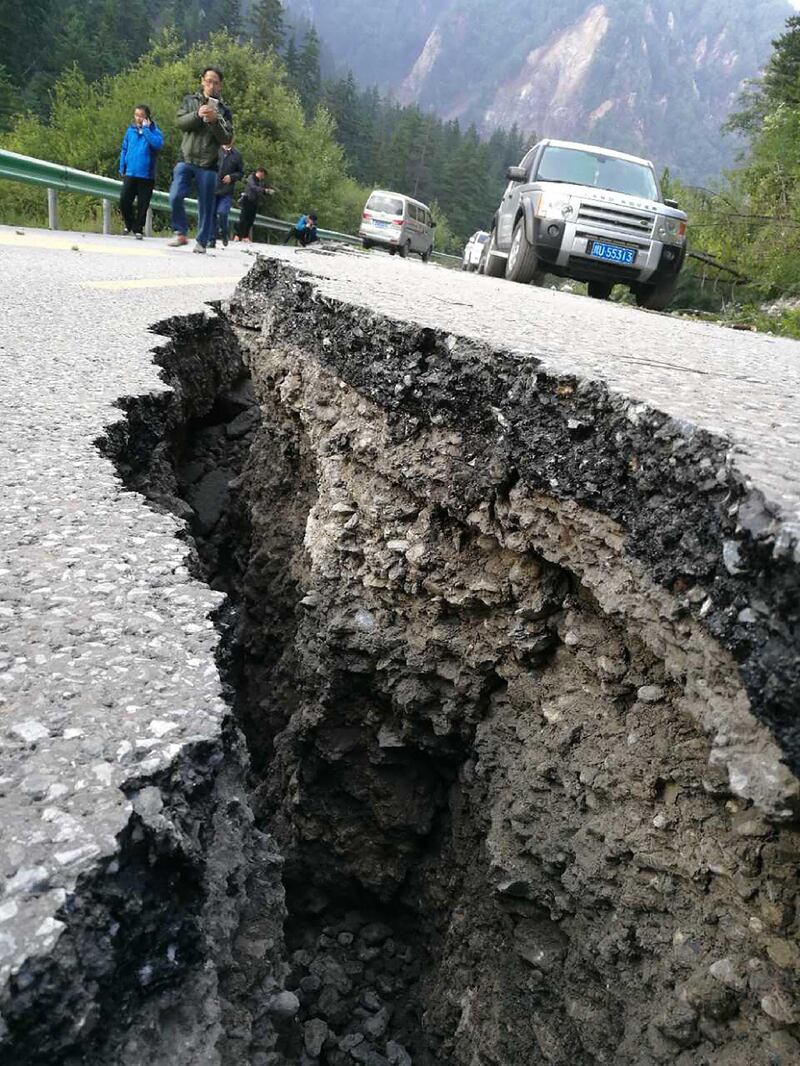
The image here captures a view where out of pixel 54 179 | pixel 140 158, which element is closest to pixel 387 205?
pixel 140 158

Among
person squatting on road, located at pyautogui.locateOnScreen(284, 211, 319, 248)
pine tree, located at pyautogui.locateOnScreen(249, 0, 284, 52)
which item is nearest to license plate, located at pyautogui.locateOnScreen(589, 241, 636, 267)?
person squatting on road, located at pyautogui.locateOnScreen(284, 211, 319, 248)

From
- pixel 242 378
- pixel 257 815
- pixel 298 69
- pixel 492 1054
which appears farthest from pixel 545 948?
A: pixel 298 69

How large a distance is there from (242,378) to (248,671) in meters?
2.19

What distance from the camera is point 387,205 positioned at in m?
23.5

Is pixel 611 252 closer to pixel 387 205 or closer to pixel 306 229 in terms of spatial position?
pixel 306 229

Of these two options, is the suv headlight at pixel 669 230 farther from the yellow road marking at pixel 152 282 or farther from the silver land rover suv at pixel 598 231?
the yellow road marking at pixel 152 282

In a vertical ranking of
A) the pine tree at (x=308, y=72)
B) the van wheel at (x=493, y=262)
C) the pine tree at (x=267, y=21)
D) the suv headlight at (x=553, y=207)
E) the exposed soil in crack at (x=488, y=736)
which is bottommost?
the exposed soil in crack at (x=488, y=736)

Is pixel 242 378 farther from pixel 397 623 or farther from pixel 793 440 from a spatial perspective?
pixel 793 440

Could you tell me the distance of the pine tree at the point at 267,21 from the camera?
65938 mm

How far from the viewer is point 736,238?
9953mm

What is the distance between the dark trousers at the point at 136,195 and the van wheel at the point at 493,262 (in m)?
4.78

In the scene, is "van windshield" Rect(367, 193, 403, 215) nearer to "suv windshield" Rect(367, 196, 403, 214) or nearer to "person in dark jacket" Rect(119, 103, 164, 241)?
"suv windshield" Rect(367, 196, 403, 214)

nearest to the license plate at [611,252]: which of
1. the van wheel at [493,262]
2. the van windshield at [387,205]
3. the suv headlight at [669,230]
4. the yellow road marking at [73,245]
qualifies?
the suv headlight at [669,230]

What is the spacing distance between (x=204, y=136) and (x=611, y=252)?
4.88 meters
